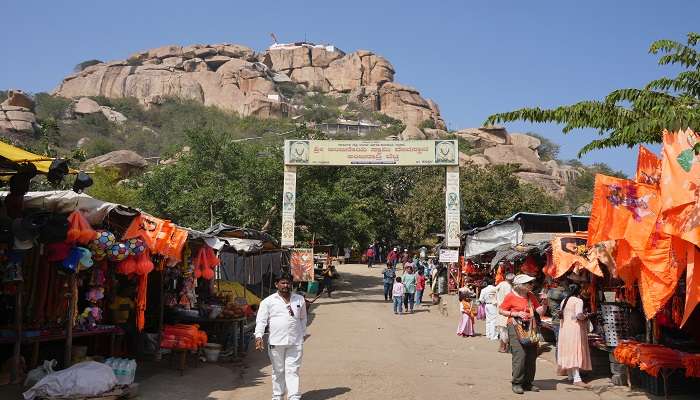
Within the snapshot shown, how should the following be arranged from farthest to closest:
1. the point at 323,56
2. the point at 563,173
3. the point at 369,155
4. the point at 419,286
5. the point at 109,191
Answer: the point at 323,56, the point at 563,173, the point at 109,191, the point at 369,155, the point at 419,286

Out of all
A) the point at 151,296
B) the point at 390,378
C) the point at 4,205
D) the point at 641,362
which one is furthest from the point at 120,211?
the point at 641,362

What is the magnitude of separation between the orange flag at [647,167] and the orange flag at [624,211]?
0.66 feet

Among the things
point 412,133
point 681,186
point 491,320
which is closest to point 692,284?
point 681,186

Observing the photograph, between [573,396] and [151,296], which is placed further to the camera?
[151,296]

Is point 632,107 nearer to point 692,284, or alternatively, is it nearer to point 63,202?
point 692,284

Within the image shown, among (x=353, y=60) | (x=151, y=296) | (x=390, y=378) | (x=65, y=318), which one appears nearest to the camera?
(x=65, y=318)

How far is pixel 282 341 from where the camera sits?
6.81m

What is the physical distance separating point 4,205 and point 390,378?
5.57 m

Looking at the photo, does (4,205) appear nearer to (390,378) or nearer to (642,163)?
(390,378)

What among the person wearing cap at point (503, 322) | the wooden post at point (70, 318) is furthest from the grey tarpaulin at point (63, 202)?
the person wearing cap at point (503, 322)

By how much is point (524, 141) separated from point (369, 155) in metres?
71.9

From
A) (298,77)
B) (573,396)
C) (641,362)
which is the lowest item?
(573,396)

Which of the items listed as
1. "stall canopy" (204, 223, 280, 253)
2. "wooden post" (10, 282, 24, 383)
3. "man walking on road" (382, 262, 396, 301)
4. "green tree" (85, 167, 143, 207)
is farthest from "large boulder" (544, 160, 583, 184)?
"wooden post" (10, 282, 24, 383)

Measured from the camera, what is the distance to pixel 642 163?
24.7 ft
